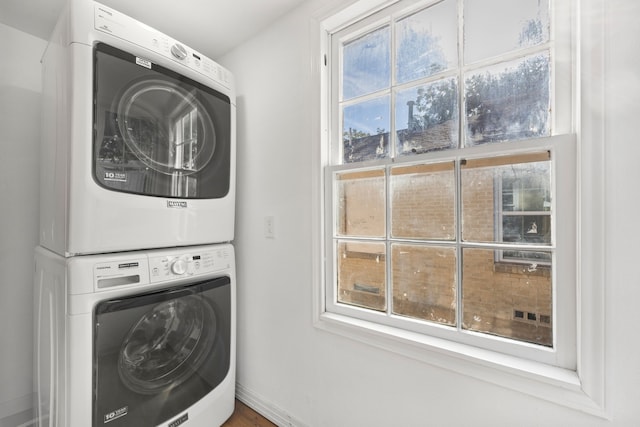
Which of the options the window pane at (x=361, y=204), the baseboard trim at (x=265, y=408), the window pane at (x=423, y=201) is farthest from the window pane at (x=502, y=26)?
the baseboard trim at (x=265, y=408)

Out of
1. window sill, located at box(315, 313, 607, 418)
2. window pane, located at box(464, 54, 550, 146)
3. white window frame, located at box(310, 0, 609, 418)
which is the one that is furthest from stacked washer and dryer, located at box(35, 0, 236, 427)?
window pane, located at box(464, 54, 550, 146)

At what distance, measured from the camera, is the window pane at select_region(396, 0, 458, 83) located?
1.09 m

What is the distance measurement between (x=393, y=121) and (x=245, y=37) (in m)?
1.10

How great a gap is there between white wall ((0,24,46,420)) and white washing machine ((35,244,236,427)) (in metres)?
0.37

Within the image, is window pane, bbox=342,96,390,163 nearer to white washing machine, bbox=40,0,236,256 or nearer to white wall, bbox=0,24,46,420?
white washing machine, bbox=40,0,236,256

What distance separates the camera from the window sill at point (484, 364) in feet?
2.57

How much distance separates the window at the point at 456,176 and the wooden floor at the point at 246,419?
76cm

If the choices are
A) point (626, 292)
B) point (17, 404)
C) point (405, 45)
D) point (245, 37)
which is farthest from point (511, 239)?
point (17, 404)

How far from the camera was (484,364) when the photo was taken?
0.91m

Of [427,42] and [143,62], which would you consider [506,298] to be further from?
[143,62]

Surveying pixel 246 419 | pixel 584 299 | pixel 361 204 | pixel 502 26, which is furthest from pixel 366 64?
pixel 246 419

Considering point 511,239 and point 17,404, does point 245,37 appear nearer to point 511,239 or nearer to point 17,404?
point 511,239

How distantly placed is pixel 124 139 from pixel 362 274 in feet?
3.70

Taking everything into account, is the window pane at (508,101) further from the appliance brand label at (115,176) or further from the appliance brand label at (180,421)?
the appliance brand label at (180,421)
